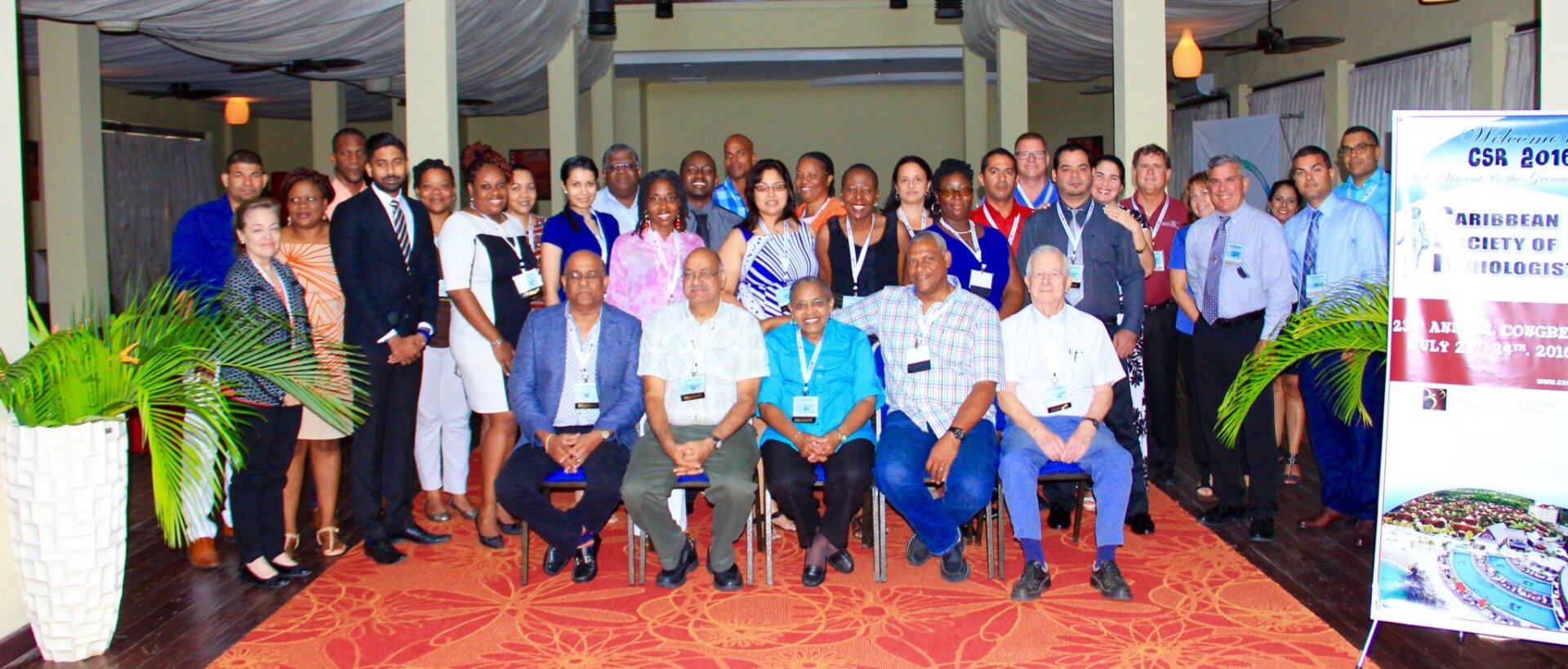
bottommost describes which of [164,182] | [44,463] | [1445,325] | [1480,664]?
[1480,664]

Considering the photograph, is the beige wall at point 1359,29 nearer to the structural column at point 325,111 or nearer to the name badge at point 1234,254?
the name badge at point 1234,254

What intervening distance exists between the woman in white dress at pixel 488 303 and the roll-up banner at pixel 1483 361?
10.6ft

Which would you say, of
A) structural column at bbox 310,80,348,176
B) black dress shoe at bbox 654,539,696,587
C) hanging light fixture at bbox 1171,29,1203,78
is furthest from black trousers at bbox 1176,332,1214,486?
structural column at bbox 310,80,348,176

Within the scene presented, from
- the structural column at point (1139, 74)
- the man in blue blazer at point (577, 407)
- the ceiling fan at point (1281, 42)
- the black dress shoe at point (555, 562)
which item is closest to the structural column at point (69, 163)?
the man in blue blazer at point (577, 407)

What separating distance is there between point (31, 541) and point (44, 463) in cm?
27

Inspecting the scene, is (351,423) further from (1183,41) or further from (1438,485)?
(1183,41)

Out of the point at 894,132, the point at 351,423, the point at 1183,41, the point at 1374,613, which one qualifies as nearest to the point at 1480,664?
the point at 1374,613

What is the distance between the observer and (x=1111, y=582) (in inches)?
158

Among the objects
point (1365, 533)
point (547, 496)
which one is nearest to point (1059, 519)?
point (1365, 533)

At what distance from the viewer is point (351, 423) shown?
4.40m

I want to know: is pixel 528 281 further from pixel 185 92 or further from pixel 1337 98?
pixel 185 92

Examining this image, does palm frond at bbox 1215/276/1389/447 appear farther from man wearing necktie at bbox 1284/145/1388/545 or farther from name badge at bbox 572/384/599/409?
name badge at bbox 572/384/599/409

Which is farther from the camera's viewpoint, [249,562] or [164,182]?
[164,182]

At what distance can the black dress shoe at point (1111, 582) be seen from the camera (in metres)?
3.98
